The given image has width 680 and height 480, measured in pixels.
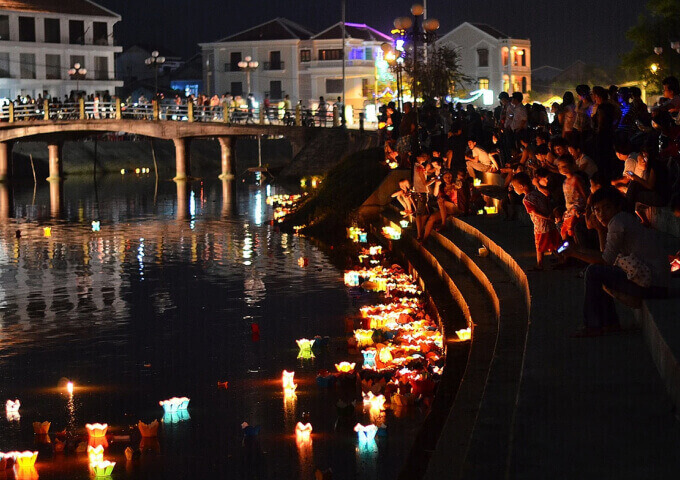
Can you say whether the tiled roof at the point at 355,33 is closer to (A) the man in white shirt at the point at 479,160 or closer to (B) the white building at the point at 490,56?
(B) the white building at the point at 490,56

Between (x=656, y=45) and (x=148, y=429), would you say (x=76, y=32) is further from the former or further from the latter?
(x=148, y=429)

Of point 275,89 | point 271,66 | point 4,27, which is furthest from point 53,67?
point 275,89

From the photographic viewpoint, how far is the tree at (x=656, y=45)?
49.2 meters

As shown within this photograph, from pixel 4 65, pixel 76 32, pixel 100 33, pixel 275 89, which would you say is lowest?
pixel 275 89

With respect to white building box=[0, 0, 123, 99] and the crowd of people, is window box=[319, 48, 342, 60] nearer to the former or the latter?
white building box=[0, 0, 123, 99]

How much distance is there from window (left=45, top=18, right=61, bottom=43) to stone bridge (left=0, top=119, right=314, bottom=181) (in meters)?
Result: 24.0

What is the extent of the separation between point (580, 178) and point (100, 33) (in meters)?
70.6

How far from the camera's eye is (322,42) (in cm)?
8250

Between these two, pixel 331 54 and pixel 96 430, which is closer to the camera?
pixel 96 430

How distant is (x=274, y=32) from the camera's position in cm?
8538

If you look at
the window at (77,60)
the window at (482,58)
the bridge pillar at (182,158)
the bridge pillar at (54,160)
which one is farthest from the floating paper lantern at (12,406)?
the window at (482,58)

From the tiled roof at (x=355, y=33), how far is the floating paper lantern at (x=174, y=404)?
238ft

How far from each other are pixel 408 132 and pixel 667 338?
1835 cm

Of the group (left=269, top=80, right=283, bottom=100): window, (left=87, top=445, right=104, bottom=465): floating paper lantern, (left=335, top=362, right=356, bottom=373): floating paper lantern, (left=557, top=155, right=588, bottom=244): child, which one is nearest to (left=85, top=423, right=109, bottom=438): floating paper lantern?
(left=87, top=445, right=104, bottom=465): floating paper lantern
